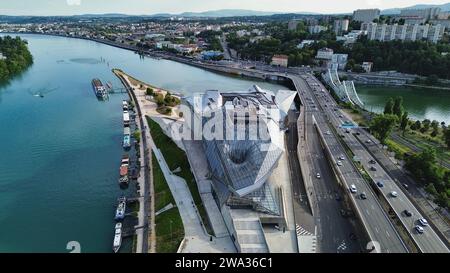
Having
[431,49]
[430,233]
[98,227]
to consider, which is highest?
[431,49]

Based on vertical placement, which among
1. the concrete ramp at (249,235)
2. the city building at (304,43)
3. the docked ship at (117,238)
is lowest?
the docked ship at (117,238)

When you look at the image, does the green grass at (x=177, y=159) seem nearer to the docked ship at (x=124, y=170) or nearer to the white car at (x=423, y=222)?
the docked ship at (x=124, y=170)

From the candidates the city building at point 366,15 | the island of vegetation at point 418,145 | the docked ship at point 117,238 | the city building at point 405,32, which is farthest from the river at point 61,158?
the city building at point 366,15

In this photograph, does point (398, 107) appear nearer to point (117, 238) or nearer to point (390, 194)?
point (390, 194)

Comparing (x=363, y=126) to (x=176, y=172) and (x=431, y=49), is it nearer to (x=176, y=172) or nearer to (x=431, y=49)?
(x=176, y=172)

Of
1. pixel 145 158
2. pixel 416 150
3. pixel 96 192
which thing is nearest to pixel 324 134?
pixel 416 150

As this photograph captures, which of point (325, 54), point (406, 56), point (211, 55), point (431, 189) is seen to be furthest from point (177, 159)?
point (211, 55)
